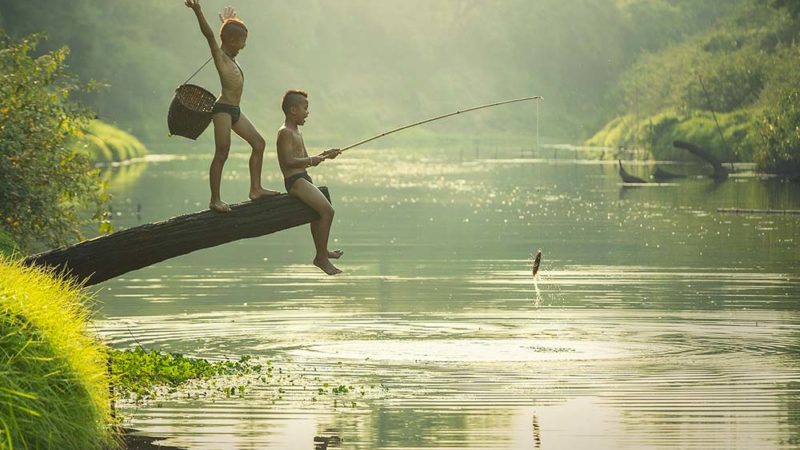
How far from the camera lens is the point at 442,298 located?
33.1 m

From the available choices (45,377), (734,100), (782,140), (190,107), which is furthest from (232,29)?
(734,100)

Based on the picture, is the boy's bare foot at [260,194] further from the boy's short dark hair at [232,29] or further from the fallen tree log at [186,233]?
the boy's short dark hair at [232,29]

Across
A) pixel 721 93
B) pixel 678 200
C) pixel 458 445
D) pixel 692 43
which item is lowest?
pixel 458 445

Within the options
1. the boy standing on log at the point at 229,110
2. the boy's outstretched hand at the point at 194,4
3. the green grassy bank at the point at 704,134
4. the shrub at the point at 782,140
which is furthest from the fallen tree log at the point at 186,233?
the green grassy bank at the point at 704,134

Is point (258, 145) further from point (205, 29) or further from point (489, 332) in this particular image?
point (489, 332)

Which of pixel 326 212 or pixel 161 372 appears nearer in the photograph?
pixel 326 212

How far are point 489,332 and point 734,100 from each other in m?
93.7

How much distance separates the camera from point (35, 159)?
29125 millimetres

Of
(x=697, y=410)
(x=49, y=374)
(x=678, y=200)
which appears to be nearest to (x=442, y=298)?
(x=697, y=410)

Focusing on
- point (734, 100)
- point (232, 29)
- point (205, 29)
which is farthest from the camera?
point (734, 100)

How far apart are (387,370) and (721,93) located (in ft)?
328

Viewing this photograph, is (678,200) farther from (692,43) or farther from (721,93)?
(692,43)

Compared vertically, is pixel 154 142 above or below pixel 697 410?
above

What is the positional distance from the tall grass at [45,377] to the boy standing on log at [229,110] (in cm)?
313
